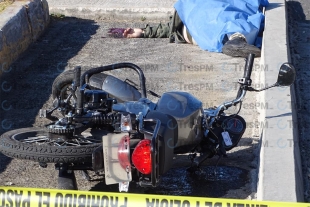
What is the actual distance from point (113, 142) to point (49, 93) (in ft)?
11.4

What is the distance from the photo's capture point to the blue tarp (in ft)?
30.3

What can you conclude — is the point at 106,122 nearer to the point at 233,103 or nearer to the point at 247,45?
the point at 233,103

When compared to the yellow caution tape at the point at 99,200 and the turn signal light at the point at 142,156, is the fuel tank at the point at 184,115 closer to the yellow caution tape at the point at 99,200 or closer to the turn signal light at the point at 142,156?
the turn signal light at the point at 142,156

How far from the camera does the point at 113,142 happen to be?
4387mm

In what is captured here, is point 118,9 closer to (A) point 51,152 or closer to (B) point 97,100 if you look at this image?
(B) point 97,100

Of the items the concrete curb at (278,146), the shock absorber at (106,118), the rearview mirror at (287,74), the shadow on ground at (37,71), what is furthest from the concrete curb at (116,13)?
the shock absorber at (106,118)

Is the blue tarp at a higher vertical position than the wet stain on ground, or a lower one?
higher

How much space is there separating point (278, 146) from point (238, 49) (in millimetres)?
3497

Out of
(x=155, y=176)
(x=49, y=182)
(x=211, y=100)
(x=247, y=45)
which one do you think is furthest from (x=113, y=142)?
(x=247, y=45)

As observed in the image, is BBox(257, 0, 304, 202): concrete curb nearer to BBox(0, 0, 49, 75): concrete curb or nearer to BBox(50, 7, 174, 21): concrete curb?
BBox(0, 0, 49, 75): concrete curb

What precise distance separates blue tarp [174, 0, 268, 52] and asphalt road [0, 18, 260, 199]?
0.23m

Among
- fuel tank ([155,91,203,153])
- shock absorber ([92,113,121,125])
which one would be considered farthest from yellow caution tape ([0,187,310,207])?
fuel tank ([155,91,203,153])

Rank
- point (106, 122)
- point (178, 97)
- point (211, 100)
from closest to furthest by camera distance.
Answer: point (106, 122) < point (178, 97) < point (211, 100)

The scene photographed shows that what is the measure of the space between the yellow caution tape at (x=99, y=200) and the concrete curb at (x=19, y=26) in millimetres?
4719
